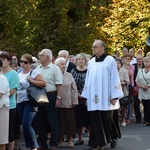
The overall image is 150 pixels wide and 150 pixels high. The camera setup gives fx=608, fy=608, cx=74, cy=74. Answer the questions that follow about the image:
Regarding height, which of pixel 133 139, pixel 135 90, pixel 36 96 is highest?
pixel 135 90

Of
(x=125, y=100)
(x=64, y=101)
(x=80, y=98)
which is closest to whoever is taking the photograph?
(x=64, y=101)

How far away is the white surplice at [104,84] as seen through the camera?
12539 mm

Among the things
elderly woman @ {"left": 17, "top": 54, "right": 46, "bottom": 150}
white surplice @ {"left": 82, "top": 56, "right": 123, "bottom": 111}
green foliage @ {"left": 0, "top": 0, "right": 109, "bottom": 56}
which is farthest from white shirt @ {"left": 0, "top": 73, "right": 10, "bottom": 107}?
green foliage @ {"left": 0, "top": 0, "right": 109, "bottom": 56}

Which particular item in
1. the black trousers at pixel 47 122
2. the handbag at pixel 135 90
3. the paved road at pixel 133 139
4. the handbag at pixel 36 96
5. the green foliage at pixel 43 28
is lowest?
the paved road at pixel 133 139

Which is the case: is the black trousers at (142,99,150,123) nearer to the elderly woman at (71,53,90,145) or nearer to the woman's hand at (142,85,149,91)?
the woman's hand at (142,85,149,91)

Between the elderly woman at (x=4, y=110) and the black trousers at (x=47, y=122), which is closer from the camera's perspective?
the elderly woman at (x=4, y=110)

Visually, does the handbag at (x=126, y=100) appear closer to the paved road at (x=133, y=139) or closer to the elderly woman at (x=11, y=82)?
the paved road at (x=133, y=139)

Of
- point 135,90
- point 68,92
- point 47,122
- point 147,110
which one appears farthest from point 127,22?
point 47,122

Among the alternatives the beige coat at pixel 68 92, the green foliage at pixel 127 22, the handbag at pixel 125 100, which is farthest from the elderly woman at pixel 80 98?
the green foliage at pixel 127 22

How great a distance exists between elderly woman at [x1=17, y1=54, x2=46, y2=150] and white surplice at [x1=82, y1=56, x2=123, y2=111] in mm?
1414

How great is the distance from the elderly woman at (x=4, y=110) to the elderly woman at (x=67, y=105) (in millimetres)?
2788

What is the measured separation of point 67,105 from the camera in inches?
516

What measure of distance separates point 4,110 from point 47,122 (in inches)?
91.5

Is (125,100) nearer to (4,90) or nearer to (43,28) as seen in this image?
(4,90)
